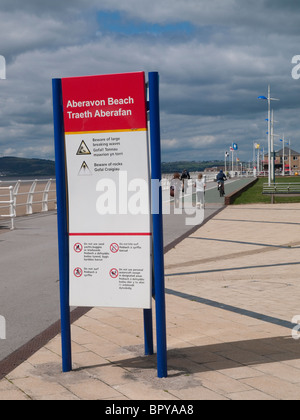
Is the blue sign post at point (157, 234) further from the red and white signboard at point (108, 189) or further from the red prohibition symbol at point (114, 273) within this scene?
the red prohibition symbol at point (114, 273)

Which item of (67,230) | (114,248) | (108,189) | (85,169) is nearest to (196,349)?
(114,248)

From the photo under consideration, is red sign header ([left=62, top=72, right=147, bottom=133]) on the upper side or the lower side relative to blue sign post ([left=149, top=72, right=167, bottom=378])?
upper

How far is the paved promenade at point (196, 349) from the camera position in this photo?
14.0 ft

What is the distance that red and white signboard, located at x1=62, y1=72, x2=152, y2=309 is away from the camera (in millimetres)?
4508

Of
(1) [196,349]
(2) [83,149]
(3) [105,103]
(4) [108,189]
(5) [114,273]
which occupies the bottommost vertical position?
(1) [196,349]

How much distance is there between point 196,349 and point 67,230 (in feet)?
4.93

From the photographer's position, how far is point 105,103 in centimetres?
453

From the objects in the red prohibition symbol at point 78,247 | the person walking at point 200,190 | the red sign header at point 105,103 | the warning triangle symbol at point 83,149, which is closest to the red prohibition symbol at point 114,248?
the red prohibition symbol at point 78,247

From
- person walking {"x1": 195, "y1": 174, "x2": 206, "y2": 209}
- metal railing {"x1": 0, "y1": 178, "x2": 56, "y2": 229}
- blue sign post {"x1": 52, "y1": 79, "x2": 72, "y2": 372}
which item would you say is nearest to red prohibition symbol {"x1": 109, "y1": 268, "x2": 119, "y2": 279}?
blue sign post {"x1": 52, "y1": 79, "x2": 72, "y2": 372}

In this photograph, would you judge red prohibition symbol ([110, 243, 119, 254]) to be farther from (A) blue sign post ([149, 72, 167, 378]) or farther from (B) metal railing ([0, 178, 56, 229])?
(B) metal railing ([0, 178, 56, 229])

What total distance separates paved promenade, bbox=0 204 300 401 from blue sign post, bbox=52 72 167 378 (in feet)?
0.73

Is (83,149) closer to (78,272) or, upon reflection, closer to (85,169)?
(85,169)

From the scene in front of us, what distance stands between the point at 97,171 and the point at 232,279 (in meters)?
4.53

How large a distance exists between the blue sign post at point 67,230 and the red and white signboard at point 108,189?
0.16 ft
